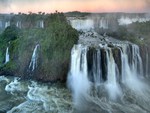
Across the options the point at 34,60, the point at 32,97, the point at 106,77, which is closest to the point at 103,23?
the point at 34,60

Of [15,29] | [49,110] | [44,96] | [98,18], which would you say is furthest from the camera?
[98,18]

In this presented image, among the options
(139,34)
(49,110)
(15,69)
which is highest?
(139,34)

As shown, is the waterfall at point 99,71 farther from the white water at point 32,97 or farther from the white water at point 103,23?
the white water at point 103,23

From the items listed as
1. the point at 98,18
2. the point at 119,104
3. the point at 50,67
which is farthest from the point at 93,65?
the point at 98,18

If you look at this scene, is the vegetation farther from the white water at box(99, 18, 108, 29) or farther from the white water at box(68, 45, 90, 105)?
the white water at box(68, 45, 90, 105)

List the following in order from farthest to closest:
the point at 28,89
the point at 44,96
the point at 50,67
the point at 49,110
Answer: the point at 50,67 → the point at 28,89 → the point at 44,96 → the point at 49,110

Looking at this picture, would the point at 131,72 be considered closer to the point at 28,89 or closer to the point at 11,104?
the point at 28,89

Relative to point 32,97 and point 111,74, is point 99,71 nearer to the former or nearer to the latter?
point 111,74
